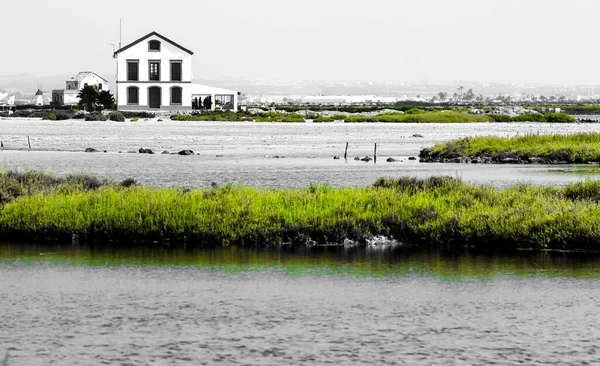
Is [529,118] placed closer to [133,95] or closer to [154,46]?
[154,46]

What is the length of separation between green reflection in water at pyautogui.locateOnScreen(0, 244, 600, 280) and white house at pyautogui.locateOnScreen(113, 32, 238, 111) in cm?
7966

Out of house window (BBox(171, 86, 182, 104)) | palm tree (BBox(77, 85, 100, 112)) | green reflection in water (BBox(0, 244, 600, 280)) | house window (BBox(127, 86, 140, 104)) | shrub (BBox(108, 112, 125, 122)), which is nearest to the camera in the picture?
green reflection in water (BBox(0, 244, 600, 280))

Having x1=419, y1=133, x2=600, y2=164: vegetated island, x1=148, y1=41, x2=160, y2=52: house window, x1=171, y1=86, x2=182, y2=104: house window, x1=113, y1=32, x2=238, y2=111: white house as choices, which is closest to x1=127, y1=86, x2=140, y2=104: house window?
x1=113, y1=32, x2=238, y2=111: white house

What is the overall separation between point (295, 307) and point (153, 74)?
86.6 meters

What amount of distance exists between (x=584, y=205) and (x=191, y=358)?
11.1m

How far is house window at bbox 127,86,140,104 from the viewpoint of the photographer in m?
99.8

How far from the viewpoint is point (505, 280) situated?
16.1 meters

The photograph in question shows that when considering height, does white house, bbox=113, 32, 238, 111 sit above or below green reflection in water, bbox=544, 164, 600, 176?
above

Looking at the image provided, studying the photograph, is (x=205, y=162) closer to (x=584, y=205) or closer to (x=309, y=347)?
(x=584, y=205)

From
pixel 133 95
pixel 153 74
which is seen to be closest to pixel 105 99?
pixel 133 95

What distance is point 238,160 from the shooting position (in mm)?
43344

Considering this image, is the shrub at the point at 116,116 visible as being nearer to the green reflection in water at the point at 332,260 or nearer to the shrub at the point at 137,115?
the shrub at the point at 137,115

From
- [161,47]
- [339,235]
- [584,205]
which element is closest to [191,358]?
[339,235]

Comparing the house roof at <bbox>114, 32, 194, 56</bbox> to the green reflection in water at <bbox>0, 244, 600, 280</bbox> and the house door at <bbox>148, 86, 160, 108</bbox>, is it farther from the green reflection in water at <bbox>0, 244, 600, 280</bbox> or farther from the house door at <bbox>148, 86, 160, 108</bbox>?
the green reflection in water at <bbox>0, 244, 600, 280</bbox>
